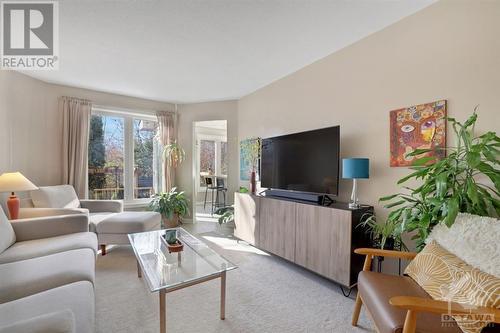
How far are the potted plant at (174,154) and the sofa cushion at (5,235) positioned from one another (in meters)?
2.70

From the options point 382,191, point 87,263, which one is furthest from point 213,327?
point 382,191

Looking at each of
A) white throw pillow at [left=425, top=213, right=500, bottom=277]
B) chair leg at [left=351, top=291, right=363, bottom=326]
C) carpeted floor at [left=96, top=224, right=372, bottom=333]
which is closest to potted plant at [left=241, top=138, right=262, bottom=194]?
carpeted floor at [left=96, top=224, right=372, bottom=333]

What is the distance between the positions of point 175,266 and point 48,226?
1.40m

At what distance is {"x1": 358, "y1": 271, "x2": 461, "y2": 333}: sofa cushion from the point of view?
1.10m

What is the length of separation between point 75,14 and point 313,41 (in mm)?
2218

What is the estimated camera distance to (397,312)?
3.85ft

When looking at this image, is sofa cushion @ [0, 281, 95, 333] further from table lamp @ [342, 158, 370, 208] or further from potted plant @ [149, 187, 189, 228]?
potted plant @ [149, 187, 189, 228]

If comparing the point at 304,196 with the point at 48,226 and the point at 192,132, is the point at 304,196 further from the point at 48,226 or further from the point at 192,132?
the point at 192,132

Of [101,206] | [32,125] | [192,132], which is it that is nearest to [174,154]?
[192,132]

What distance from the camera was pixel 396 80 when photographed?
7.02 feet

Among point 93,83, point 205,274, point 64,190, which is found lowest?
point 205,274

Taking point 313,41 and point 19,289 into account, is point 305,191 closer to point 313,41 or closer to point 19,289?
point 313,41

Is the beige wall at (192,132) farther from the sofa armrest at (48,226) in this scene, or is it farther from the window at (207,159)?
the sofa armrest at (48,226)

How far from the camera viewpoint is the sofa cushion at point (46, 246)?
1784 millimetres
